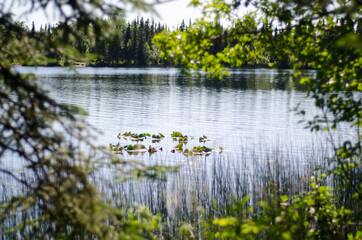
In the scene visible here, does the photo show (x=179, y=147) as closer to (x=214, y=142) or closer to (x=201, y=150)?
(x=201, y=150)

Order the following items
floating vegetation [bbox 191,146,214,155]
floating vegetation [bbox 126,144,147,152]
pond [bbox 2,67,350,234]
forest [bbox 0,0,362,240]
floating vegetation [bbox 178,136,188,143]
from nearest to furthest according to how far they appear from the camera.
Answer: forest [bbox 0,0,362,240], pond [bbox 2,67,350,234], floating vegetation [bbox 191,146,214,155], floating vegetation [bbox 126,144,147,152], floating vegetation [bbox 178,136,188,143]

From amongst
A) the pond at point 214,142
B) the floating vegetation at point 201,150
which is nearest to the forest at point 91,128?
the pond at point 214,142

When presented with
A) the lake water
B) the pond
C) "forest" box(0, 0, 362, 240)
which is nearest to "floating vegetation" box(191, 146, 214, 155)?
the pond

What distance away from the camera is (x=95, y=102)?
2908cm

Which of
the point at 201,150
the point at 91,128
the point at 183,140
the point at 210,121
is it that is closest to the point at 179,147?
the point at 201,150

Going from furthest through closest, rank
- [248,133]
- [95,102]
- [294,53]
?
[95,102]
[248,133]
[294,53]

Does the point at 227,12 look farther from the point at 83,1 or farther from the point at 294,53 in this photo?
the point at 83,1

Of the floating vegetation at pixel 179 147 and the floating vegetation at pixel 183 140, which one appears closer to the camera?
the floating vegetation at pixel 179 147

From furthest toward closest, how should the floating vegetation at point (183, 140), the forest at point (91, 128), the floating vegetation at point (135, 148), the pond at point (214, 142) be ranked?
the floating vegetation at point (183, 140)
the floating vegetation at point (135, 148)
the pond at point (214, 142)
the forest at point (91, 128)

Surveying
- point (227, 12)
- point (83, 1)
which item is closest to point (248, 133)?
point (227, 12)

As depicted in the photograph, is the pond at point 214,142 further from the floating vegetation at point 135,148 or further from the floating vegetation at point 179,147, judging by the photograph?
the floating vegetation at point 135,148

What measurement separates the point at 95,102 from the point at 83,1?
2662 cm

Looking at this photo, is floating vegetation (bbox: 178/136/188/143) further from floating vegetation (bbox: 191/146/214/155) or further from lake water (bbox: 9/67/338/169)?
floating vegetation (bbox: 191/146/214/155)

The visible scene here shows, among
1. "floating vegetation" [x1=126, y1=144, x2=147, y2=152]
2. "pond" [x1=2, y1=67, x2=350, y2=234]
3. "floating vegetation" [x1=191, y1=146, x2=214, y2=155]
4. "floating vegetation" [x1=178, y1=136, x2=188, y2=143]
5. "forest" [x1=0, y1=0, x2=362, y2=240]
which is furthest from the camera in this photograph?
"floating vegetation" [x1=178, y1=136, x2=188, y2=143]
